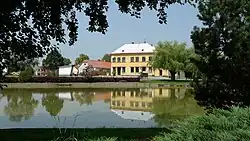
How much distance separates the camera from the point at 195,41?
648 inches

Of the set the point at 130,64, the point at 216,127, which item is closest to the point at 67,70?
the point at 130,64

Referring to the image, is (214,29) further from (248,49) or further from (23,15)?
(23,15)

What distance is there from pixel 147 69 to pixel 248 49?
82.2m

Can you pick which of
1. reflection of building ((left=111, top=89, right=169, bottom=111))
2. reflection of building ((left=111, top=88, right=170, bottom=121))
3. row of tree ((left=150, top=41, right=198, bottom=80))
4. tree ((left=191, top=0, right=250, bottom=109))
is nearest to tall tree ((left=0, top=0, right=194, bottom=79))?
tree ((left=191, top=0, right=250, bottom=109))

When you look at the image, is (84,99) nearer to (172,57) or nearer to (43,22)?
(43,22)

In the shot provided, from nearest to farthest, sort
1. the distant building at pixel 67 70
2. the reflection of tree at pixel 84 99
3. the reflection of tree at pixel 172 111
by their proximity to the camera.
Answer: the reflection of tree at pixel 172 111, the reflection of tree at pixel 84 99, the distant building at pixel 67 70

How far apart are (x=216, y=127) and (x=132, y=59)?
9618 cm

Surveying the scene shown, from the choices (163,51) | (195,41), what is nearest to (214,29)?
(195,41)

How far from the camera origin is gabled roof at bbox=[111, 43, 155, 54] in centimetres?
10005

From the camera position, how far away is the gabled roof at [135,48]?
100 meters

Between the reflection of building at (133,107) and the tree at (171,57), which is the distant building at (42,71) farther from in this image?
the reflection of building at (133,107)

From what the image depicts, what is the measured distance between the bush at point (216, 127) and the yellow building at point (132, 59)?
92.1 meters

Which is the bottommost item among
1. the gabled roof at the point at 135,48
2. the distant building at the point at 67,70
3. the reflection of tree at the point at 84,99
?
the reflection of tree at the point at 84,99

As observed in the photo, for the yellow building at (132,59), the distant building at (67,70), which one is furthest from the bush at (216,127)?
the distant building at (67,70)
